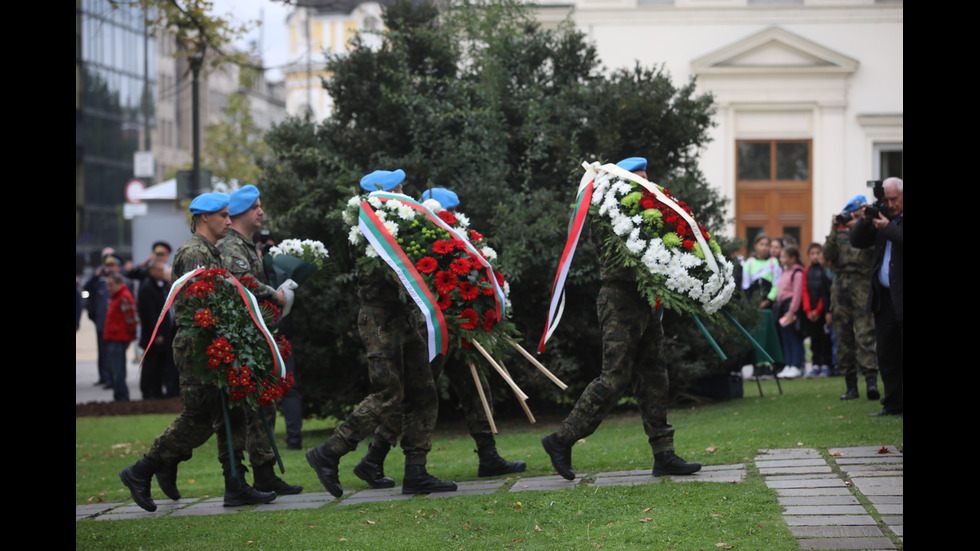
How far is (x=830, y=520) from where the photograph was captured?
569 centimetres

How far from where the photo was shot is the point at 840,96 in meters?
27.6

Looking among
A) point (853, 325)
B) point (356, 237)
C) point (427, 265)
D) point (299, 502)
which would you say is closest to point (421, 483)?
point (299, 502)

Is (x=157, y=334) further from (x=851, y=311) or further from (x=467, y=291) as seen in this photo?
(x=467, y=291)

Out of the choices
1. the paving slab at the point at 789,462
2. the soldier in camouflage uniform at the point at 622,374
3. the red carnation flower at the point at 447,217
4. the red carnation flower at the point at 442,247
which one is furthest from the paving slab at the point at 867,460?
the red carnation flower at the point at 447,217

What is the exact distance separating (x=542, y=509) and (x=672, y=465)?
1225mm

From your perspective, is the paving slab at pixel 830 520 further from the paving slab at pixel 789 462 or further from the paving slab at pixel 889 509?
the paving slab at pixel 789 462

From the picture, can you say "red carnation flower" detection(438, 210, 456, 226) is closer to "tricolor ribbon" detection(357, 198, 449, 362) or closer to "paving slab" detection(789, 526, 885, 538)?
"tricolor ribbon" detection(357, 198, 449, 362)

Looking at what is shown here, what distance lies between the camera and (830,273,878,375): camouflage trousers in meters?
11.5

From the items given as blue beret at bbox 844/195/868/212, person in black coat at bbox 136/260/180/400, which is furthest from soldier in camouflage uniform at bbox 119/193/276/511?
person in black coat at bbox 136/260/180/400

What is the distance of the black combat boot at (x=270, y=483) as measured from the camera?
8.02 metres
